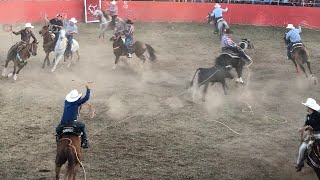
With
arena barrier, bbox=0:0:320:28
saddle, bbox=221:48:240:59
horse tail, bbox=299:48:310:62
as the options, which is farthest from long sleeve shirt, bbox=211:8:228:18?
saddle, bbox=221:48:240:59

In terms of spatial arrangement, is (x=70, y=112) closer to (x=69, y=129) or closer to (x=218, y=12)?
(x=69, y=129)

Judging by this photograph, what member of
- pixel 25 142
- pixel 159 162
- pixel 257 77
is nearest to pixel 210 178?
pixel 159 162

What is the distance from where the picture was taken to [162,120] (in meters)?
14.5

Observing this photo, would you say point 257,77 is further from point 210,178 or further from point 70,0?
point 70,0

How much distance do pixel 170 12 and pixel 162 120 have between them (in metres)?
20.5

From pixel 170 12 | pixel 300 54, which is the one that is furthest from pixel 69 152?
pixel 170 12

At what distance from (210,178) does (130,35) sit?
11.5 m

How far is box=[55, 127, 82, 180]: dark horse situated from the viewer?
30.9 ft

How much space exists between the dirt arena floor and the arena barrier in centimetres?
690

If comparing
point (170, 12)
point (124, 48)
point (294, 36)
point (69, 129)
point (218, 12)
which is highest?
point (294, 36)

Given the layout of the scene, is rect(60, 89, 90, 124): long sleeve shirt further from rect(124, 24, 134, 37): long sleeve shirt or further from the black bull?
rect(124, 24, 134, 37): long sleeve shirt

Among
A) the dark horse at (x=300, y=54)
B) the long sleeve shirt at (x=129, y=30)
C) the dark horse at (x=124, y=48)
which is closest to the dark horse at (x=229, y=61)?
the dark horse at (x=300, y=54)

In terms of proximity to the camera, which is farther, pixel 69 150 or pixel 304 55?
pixel 304 55

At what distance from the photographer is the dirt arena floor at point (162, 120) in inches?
437
